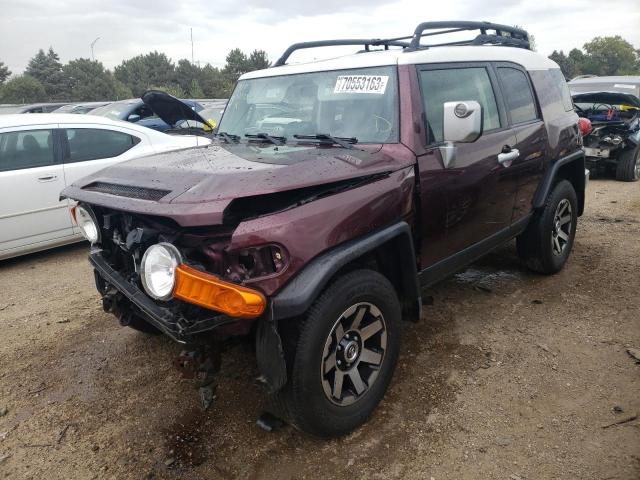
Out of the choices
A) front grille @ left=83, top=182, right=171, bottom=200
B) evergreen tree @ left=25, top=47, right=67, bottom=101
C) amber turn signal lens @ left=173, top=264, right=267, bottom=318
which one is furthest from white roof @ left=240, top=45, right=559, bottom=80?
evergreen tree @ left=25, top=47, right=67, bottom=101

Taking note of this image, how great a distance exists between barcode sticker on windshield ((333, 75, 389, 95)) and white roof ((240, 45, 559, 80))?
0.28ft

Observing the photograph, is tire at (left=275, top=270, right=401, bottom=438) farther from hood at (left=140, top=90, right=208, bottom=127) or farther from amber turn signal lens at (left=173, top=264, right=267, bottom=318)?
hood at (left=140, top=90, right=208, bottom=127)

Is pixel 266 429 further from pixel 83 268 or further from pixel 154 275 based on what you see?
pixel 83 268

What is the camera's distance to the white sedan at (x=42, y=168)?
5152 mm

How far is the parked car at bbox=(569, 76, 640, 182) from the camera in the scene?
8750mm

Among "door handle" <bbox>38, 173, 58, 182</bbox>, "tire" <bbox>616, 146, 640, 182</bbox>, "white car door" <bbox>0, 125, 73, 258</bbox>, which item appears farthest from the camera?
"tire" <bbox>616, 146, 640, 182</bbox>

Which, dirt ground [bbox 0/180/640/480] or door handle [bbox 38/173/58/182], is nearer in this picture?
dirt ground [bbox 0/180/640/480]

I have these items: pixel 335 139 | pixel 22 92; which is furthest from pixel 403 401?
pixel 22 92

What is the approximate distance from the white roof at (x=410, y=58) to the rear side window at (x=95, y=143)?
274 centimetres

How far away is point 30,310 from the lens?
A: 4.30 metres

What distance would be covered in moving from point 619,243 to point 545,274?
1.58 metres

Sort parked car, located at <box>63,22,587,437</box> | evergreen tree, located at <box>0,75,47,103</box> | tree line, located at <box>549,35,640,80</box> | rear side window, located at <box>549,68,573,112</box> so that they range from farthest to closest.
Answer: tree line, located at <box>549,35,640,80</box>, evergreen tree, located at <box>0,75,47,103</box>, rear side window, located at <box>549,68,573,112</box>, parked car, located at <box>63,22,587,437</box>

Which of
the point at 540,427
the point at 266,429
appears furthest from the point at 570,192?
the point at 266,429

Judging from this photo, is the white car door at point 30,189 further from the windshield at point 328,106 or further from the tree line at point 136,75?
the tree line at point 136,75
